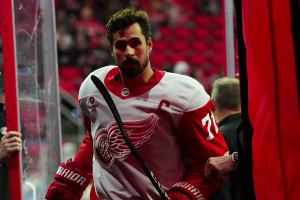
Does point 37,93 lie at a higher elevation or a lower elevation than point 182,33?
lower

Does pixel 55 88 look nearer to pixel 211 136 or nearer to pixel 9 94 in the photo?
pixel 9 94

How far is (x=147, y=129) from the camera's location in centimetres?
173

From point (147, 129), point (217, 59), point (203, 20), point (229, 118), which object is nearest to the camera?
point (147, 129)

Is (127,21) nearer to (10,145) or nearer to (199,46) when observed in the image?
(10,145)

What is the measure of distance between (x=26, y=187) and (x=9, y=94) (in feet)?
1.79

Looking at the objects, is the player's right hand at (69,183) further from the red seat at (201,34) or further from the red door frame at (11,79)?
the red seat at (201,34)

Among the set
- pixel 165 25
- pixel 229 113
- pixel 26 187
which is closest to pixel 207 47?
pixel 165 25

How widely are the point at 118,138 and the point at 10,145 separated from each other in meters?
0.62

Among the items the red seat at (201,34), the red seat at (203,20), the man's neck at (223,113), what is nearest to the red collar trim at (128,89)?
the man's neck at (223,113)

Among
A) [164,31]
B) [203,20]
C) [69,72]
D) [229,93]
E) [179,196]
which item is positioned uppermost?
[203,20]

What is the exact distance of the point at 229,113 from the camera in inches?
105

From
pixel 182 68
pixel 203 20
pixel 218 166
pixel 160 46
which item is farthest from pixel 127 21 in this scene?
pixel 203 20

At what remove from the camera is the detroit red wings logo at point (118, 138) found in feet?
5.66

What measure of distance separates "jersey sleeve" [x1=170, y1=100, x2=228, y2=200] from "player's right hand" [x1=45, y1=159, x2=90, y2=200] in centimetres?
48
